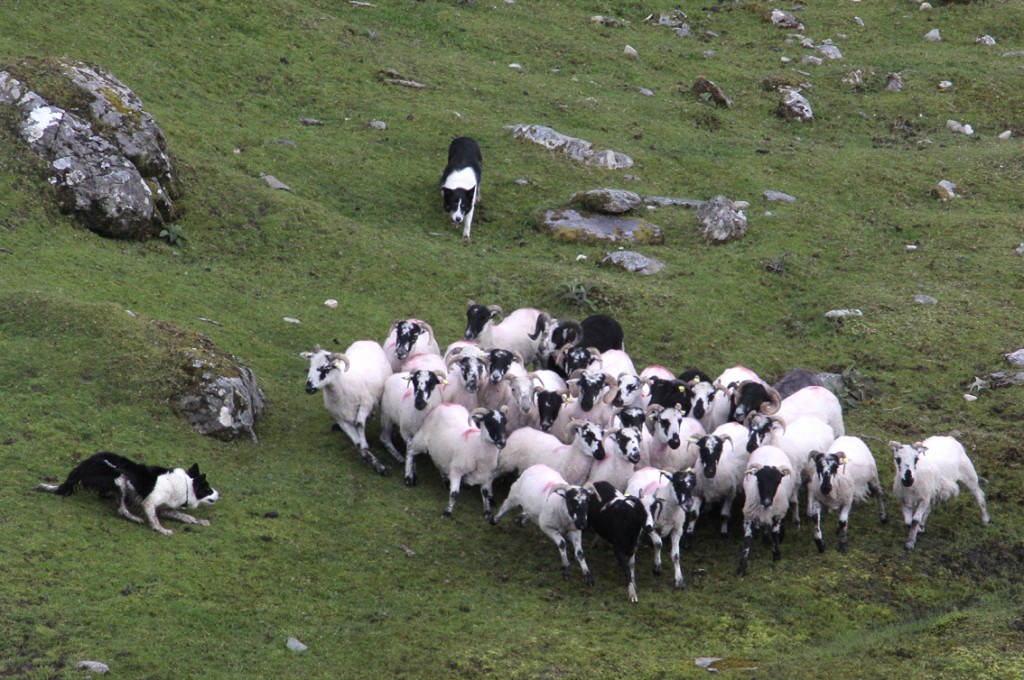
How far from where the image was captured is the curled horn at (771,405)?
1377cm

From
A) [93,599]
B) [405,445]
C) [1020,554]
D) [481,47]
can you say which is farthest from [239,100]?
[1020,554]

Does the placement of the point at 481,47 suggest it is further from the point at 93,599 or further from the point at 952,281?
the point at 93,599

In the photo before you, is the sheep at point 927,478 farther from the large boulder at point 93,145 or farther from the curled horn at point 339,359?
the large boulder at point 93,145

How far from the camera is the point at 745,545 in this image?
12211mm

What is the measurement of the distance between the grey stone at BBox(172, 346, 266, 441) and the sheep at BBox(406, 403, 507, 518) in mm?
2257

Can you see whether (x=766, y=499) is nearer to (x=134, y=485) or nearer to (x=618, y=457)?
(x=618, y=457)

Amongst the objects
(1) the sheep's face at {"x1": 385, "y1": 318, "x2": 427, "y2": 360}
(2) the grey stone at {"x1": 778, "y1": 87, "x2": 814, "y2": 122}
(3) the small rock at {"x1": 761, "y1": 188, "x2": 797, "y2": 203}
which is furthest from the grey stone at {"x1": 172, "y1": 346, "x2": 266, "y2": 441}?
(2) the grey stone at {"x1": 778, "y1": 87, "x2": 814, "y2": 122}

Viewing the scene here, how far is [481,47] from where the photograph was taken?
31.6 meters

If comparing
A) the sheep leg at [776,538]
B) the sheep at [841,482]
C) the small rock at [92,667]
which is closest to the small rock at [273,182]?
the sheep at [841,482]

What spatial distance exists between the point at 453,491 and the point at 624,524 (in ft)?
8.29

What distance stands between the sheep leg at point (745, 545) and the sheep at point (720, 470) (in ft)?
1.83

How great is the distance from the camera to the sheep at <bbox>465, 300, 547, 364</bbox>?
16.6m

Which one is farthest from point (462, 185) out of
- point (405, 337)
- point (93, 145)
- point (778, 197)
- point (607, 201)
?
point (405, 337)

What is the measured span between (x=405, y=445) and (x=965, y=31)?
101 ft
